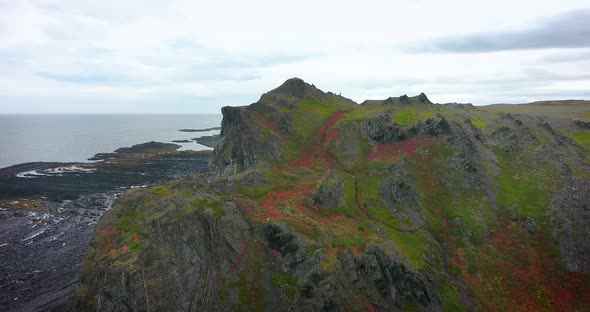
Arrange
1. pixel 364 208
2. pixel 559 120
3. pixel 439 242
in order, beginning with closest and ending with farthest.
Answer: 1. pixel 439 242
2. pixel 364 208
3. pixel 559 120

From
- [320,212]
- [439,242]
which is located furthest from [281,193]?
[439,242]

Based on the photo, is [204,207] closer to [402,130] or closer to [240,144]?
[240,144]

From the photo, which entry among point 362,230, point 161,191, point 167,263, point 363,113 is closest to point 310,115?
point 363,113

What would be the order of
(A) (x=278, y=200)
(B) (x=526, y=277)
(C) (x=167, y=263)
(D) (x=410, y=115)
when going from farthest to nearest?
(D) (x=410, y=115), (A) (x=278, y=200), (B) (x=526, y=277), (C) (x=167, y=263)

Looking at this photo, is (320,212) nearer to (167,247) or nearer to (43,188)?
(167,247)

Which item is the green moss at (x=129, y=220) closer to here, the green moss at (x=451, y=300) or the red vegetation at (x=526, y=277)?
the green moss at (x=451, y=300)

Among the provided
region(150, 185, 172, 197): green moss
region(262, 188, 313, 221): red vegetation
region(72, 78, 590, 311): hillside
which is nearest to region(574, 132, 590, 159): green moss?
region(72, 78, 590, 311): hillside
